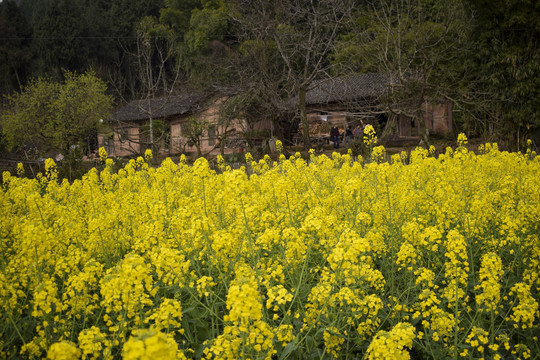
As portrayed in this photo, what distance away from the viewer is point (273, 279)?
3434mm

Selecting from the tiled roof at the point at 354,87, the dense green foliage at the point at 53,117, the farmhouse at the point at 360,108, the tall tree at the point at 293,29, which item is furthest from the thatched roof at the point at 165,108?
the tiled roof at the point at 354,87

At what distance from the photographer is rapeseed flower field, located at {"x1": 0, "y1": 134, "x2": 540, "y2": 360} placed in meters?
2.42

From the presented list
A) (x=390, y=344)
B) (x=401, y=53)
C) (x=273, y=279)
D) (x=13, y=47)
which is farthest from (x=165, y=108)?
(x=390, y=344)

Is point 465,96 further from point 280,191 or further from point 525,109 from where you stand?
point 280,191

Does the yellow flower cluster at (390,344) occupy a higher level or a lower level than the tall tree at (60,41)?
lower

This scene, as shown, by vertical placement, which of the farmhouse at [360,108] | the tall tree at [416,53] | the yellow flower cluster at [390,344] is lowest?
the farmhouse at [360,108]

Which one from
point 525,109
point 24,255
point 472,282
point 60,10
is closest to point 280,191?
point 472,282

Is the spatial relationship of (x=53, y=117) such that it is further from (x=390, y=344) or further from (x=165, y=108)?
(x=390, y=344)

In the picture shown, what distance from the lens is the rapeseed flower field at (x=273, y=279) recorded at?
2418 mm

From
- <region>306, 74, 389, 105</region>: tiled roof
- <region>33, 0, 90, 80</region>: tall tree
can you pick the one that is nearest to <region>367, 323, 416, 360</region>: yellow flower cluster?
<region>306, 74, 389, 105</region>: tiled roof

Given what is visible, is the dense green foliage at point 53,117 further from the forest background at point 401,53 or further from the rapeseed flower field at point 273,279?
the rapeseed flower field at point 273,279

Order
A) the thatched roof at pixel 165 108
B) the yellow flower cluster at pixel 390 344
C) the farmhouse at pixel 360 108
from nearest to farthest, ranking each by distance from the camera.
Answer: the yellow flower cluster at pixel 390 344
the farmhouse at pixel 360 108
the thatched roof at pixel 165 108

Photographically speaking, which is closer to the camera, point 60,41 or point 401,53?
point 401,53

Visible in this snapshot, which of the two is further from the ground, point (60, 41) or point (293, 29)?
point (60, 41)
